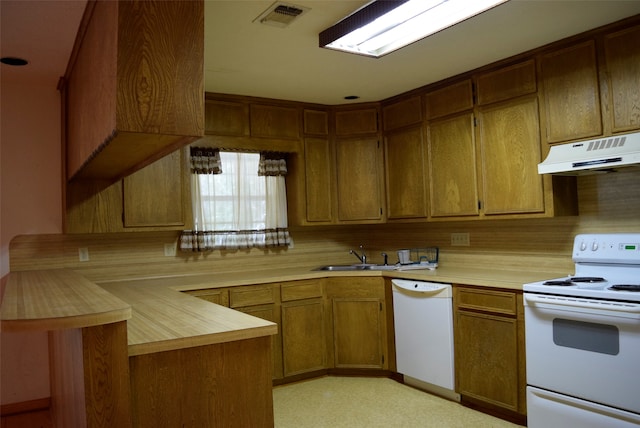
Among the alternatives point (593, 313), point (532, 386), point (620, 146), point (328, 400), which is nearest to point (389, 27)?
point (620, 146)

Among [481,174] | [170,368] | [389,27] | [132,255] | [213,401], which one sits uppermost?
[389,27]

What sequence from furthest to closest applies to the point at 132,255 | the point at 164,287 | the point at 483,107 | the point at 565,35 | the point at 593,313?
the point at 132,255
the point at 483,107
the point at 164,287
the point at 565,35
the point at 593,313

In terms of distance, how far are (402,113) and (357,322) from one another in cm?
186

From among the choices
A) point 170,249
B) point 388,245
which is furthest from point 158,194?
point 388,245

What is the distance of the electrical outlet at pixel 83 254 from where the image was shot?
3732 millimetres

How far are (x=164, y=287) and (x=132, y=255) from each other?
0.74m

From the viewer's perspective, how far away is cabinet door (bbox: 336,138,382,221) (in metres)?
4.50

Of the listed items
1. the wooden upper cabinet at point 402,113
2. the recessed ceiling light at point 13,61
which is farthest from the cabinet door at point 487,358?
the recessed ceiling light at point 13,61

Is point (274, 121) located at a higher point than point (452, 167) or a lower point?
higher

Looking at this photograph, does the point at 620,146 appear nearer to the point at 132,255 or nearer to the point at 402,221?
the point at 402,221

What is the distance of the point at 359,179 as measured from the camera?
454 centimetres

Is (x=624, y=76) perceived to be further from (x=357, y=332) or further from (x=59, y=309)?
(x=59, y=309)

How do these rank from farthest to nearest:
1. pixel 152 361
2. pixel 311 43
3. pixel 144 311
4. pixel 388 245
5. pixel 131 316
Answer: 1. pixel 388 245
2. pixel 311 43
3. pixel 144 311
4. pixel 131 316
5. pixel 152 361

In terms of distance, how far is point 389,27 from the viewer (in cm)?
261
